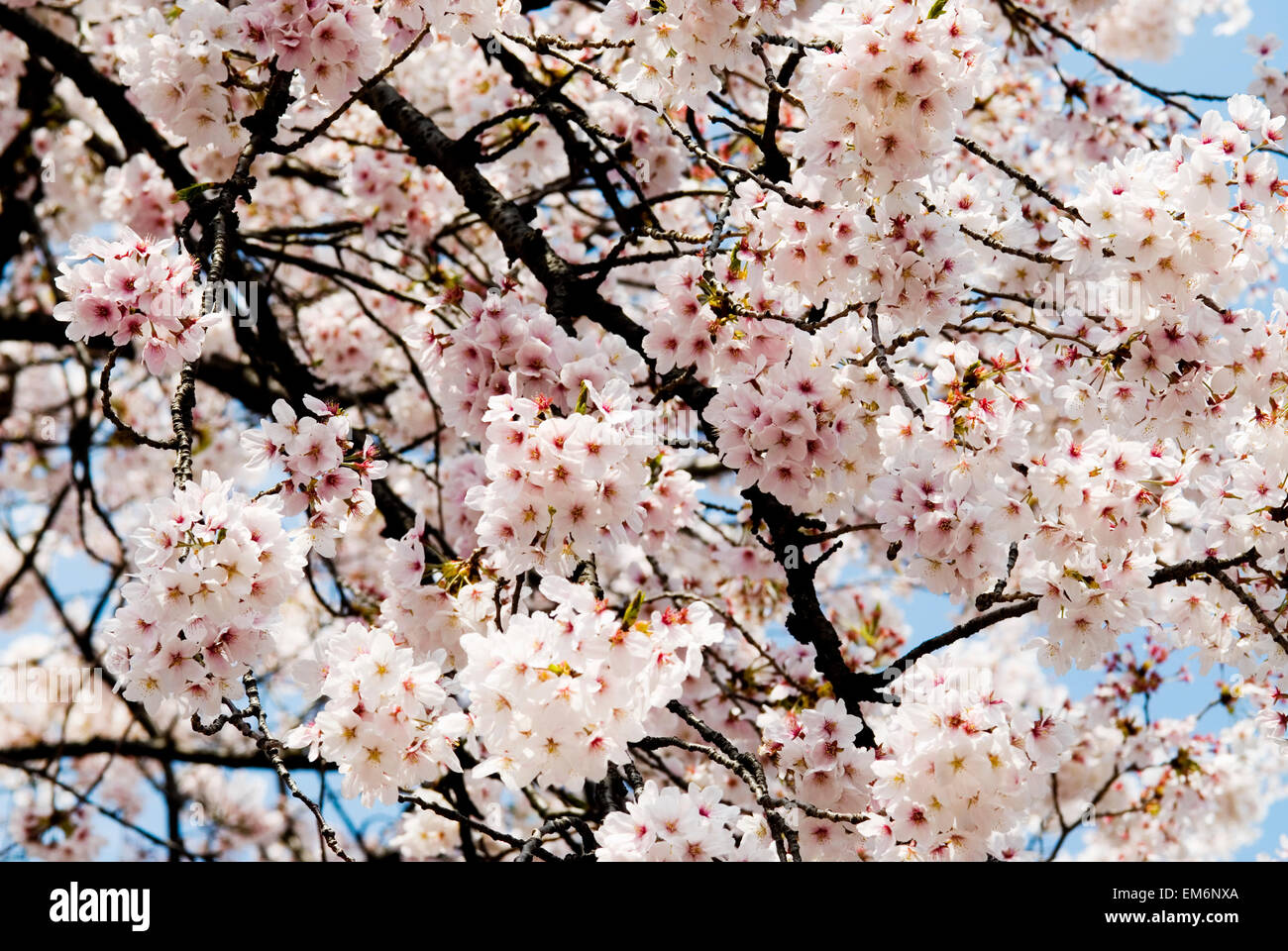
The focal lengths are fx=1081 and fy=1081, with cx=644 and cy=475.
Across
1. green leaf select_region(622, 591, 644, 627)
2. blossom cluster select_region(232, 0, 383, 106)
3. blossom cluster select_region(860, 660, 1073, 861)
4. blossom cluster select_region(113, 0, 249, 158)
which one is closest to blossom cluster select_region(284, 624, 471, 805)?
green leaf select_region(622, 591, 644, 627)

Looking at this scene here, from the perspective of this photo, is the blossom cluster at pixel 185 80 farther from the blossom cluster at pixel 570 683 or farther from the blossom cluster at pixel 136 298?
the blossom cluster at pixel 570 683

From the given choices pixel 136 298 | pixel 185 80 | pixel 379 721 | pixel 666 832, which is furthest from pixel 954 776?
pixel 185 80

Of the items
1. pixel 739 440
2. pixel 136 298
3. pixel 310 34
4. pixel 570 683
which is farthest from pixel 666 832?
pixel 310 34

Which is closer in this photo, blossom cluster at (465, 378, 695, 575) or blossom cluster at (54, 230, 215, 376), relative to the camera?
blossom cluster at (465, 378, 695, 575)

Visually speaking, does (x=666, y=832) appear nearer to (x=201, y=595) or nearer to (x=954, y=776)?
(x=954, y=776)

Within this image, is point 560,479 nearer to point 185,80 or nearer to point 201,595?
point 201,595

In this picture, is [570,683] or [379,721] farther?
[379,721]

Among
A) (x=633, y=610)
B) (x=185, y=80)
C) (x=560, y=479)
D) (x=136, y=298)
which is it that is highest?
(x=185, y=80)

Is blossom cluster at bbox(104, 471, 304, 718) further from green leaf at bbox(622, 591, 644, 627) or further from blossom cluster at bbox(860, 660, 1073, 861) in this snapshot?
blossom cluster at bbox(860, 660, 1073, 861)

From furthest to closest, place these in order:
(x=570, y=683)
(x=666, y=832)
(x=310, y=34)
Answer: (x=310, y=34) < (x=666, y=832) < (x=570, y=683)

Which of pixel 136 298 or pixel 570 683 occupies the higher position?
pixel 136 298

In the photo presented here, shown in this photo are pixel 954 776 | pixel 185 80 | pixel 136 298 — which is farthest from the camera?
pixel 185 80

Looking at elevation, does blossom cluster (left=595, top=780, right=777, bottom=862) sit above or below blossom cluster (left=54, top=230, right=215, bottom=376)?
below
